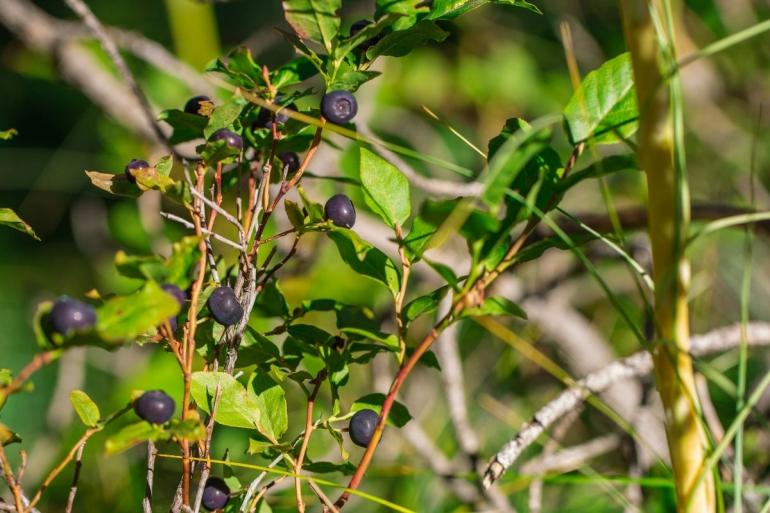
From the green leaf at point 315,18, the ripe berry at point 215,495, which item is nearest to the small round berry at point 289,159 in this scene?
the green leaf at point 315,18

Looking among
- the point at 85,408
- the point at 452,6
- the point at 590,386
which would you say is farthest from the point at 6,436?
the point at 590,386

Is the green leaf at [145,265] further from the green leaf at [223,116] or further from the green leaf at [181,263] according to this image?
the green leaf at [223,116]

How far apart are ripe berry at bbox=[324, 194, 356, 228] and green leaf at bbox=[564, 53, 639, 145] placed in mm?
139

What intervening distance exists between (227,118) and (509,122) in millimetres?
170

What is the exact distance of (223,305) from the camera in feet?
1.55

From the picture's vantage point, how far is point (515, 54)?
2166 mm

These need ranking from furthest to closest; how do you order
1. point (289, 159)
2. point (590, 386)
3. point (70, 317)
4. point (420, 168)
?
point (420, 168) < point (590, 386) < point (289, 159) < point (70, 317)

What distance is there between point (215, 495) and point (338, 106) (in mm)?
243

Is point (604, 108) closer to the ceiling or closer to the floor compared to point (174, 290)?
closer to the ceiling

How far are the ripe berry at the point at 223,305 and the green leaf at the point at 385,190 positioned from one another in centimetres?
11

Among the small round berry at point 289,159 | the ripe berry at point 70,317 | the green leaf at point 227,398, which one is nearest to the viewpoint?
the ripe berry at point 70,317

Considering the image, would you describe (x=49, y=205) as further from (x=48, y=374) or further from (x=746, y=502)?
(x=746, y=502)

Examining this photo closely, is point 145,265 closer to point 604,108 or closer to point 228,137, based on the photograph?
point 228,137

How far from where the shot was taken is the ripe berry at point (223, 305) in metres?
0.47
